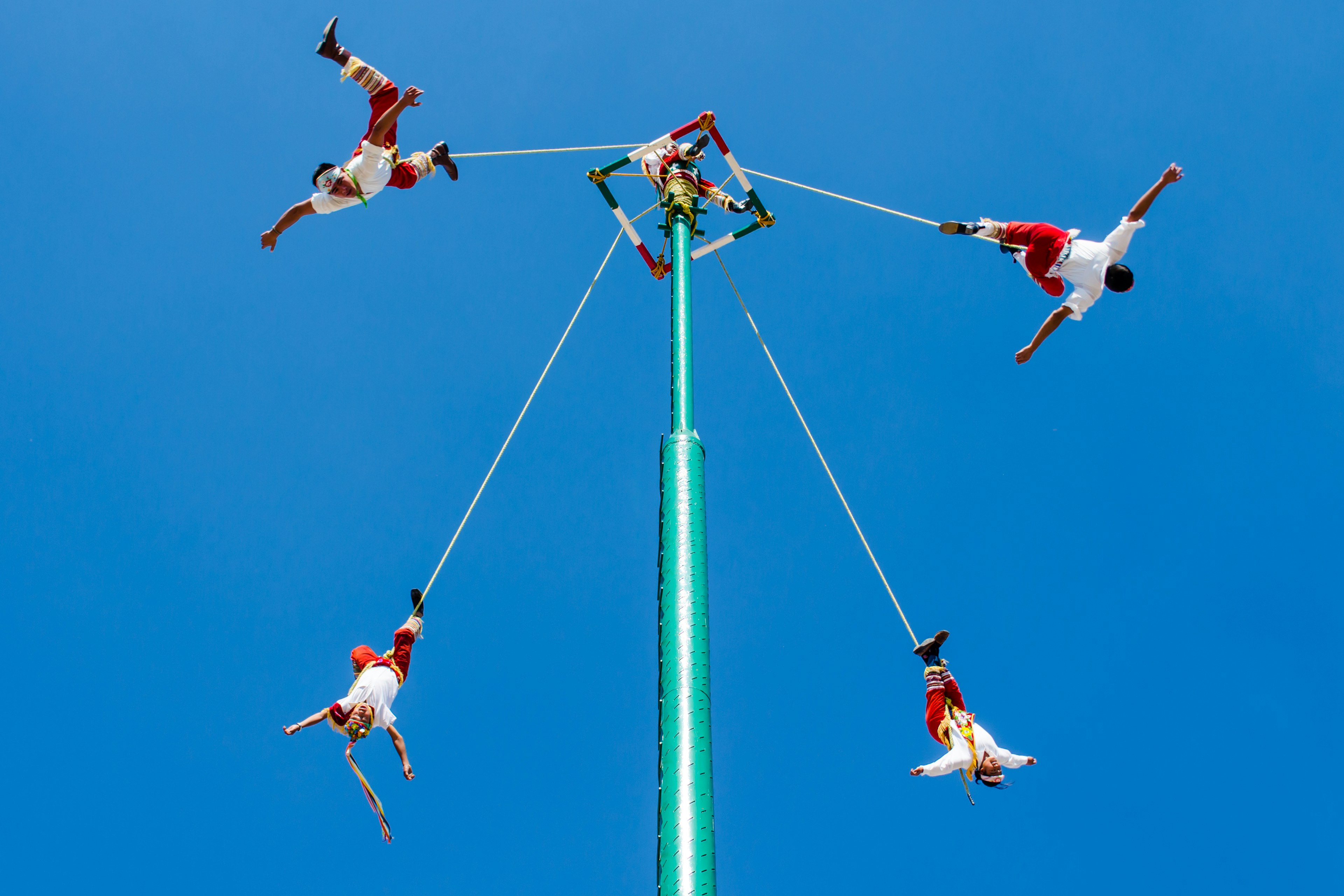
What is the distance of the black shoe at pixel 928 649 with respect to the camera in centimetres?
829

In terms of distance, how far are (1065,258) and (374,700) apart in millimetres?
6819

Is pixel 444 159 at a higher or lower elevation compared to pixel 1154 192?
higher

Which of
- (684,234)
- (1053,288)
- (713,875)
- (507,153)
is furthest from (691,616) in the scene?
(507,153)

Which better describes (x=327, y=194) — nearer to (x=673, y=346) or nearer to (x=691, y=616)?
(x=673, y=346)

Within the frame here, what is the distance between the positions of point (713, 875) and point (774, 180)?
8906mm

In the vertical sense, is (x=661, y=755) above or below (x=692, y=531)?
below

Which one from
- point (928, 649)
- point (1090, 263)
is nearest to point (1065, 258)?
point (1090, 263)

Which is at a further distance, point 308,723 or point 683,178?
point 683,178

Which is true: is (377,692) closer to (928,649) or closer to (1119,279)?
(928,649)

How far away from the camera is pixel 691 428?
6.25 m

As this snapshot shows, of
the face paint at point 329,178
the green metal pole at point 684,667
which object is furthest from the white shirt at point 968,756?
the face paint at point 329,178

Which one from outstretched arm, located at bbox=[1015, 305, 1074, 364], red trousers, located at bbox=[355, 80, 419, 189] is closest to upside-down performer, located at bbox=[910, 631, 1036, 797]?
outstretched arm, located at bbox=[1015, 305, 1074, 364]

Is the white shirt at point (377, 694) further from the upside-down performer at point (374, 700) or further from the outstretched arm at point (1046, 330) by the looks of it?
the outstretched arm at point (1046, 330)

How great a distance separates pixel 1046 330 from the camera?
27.2 ft
